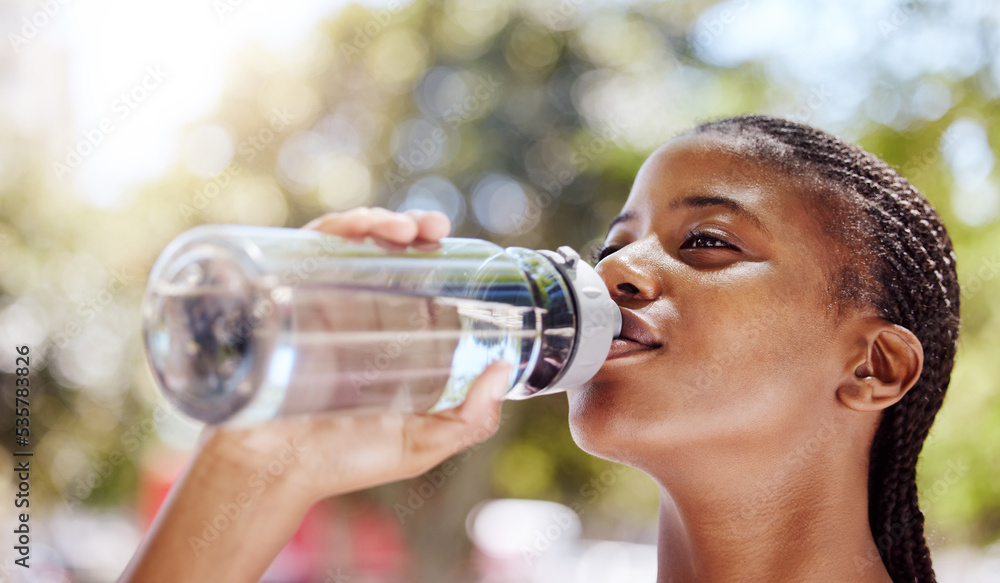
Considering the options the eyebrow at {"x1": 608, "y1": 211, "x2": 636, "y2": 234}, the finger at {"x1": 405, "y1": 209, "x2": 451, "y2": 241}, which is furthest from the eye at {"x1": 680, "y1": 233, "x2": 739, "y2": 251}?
the finger at {"x1": 405, "y1": 209, "x2": 451, "y2": 241}

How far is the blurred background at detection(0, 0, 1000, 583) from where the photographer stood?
392 centimetres

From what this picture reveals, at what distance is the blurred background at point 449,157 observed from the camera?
392 cm

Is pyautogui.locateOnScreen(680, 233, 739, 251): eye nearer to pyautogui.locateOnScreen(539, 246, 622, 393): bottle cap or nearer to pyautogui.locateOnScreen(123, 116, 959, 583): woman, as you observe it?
pyautogui.locateOnScreen(123, 116, 959, 583): woman

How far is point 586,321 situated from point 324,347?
1.00ft

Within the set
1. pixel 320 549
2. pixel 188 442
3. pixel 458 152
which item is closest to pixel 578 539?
pixel 320 549

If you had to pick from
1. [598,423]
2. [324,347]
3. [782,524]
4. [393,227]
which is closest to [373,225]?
[393,227]

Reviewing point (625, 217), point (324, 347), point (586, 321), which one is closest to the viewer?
point (324, 347)

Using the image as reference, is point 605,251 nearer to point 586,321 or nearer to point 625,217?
point 625,217

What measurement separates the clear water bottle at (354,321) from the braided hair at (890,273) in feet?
1.26

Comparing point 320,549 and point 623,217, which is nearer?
point 623,217

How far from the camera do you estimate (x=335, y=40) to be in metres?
4.65

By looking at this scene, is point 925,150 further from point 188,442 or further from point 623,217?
point 188,442

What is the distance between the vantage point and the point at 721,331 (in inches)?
39.0

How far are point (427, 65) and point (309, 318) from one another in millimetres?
3858
